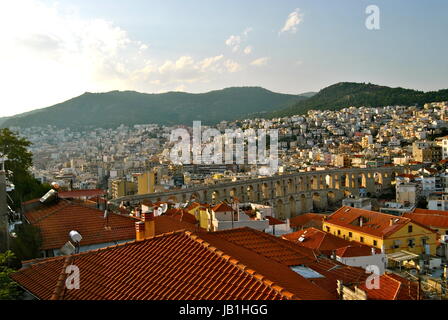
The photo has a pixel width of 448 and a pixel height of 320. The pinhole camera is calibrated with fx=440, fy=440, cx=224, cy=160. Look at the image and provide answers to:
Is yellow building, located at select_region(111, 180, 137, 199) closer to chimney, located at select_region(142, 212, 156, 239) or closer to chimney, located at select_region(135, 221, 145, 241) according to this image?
chimney, located at select_region(142, 212, 156, 239)

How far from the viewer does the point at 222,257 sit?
460cm

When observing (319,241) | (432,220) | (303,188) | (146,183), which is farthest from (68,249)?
(303,188)

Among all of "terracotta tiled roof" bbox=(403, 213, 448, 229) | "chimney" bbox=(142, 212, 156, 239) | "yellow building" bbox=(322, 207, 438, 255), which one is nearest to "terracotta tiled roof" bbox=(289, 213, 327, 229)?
"yellow building" bbox=(322, 207, 438, 255)

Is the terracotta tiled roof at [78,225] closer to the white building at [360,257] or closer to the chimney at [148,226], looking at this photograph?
the chimney at [148,226]

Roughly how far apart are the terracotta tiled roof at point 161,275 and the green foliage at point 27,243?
1.88 m

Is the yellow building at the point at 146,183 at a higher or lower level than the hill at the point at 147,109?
lower

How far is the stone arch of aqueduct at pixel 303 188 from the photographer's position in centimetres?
3959

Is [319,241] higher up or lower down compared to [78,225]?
lower down

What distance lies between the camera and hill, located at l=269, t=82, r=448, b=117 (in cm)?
11194

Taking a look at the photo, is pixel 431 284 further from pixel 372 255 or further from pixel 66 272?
pixel 372 255

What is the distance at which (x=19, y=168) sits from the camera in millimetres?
14141

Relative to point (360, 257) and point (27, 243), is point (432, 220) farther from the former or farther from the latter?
point (27, 243)

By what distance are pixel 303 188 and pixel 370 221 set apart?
2768 cm

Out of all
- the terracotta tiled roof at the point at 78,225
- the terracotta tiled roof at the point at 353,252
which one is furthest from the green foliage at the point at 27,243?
the terracotta tiled roof at the point at 353,252
